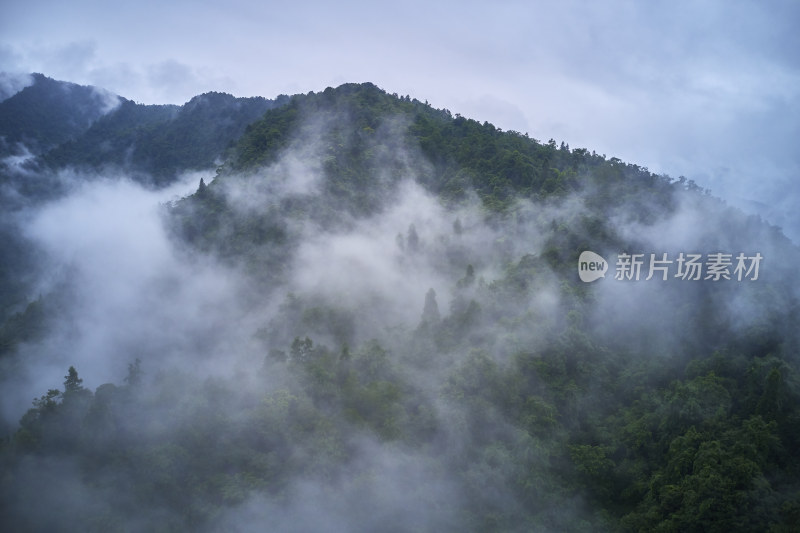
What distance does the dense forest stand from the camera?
25828mm

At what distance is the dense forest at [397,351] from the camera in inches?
1017

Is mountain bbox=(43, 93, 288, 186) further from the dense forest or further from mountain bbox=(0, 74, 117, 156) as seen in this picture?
the dense forest

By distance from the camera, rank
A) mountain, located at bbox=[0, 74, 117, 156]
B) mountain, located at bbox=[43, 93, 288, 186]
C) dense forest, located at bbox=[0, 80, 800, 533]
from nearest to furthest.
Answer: dense forest, located at bbox=[0, 80, 800, 533] → mountain, located at bbox=[43, 93, 288, 186] → mountain, located at bbox=[0, 74, 117, 156]

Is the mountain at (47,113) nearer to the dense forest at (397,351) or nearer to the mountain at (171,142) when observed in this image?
the mountain at (171,142)

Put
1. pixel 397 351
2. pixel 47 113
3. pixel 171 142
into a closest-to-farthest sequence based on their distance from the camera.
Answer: pixel 397 351 → pixel 171 142 → pixel 47 113

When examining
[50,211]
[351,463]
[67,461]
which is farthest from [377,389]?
[50,211]

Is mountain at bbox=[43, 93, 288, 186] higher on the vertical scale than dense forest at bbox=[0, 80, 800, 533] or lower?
higher

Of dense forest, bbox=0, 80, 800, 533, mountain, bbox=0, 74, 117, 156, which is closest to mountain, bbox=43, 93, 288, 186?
mountain, bbox=0, 74, 117, 156

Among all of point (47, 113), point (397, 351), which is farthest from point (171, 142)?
point (397, 351)

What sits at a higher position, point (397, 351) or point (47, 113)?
point (47, 113)

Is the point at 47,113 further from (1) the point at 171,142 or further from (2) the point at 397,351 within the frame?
(2) the point at 397,351

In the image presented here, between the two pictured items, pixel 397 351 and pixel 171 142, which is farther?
pixel 171 142

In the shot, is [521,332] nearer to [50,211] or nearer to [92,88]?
[50,211]

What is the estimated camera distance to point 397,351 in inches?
1565
